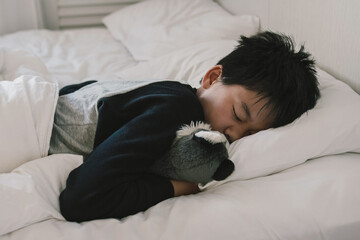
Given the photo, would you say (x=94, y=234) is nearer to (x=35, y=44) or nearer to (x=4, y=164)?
(x=4, y=164)

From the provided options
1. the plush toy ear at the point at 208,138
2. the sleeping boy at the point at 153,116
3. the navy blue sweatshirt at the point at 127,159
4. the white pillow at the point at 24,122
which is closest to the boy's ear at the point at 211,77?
the sleeping boy at the point at 153,116

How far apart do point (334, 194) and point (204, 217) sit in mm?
267

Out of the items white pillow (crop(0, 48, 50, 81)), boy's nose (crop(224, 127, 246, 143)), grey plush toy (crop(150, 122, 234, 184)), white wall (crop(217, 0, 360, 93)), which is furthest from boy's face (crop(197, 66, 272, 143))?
white pillow (crop(0, 48, 50, 81))

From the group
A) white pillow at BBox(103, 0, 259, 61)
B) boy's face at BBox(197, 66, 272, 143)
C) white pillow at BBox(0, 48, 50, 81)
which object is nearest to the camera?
boy's face at BBox(197, 66, 272, 143)

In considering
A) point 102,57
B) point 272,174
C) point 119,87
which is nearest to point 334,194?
point 272,174

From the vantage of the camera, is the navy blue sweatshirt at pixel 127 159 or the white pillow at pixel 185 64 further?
the white pillow at pixel 185 64

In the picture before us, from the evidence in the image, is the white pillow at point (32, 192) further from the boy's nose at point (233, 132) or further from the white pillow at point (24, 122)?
the boy's nose at point (233, 132)

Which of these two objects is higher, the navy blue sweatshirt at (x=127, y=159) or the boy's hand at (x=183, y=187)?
the navy blue sweatshirt at (x=127, y=159)

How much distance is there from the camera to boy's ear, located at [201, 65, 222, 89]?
105 cm

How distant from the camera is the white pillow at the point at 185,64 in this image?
1.34m

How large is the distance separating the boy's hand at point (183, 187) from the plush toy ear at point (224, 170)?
0.07 metres

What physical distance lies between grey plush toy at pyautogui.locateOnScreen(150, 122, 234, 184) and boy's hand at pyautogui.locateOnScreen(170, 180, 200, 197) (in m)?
A: 0.02

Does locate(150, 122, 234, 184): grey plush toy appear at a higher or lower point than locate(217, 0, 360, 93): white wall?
lower

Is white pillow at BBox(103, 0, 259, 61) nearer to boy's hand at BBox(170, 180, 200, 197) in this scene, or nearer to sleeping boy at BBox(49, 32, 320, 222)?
sleeping boy at BBox(49, 32, 320, 222)
